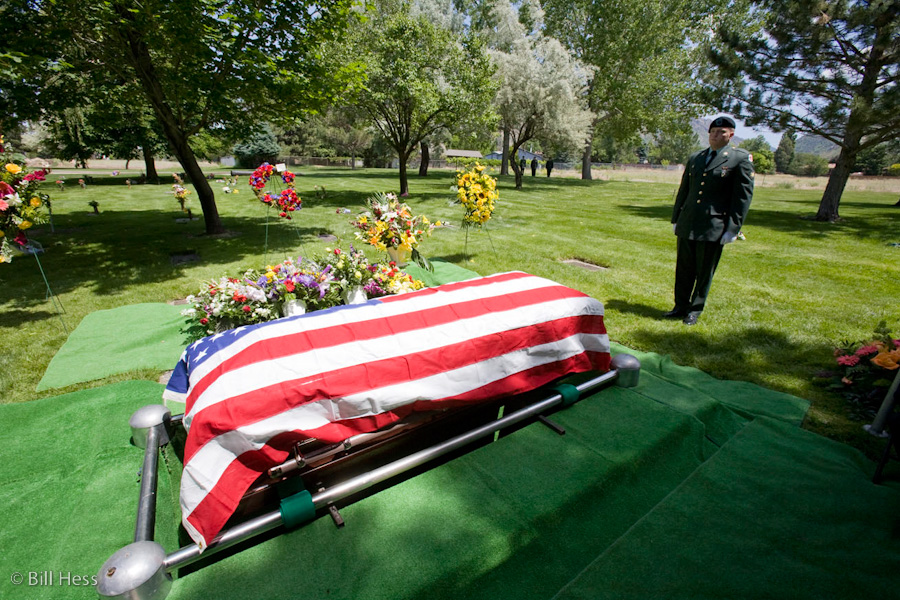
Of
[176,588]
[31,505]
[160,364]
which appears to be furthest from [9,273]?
[176,588]

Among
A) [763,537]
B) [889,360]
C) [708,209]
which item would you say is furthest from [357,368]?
[708,209]

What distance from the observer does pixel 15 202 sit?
3836 mm

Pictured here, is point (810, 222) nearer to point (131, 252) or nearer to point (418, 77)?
point (418, 77)

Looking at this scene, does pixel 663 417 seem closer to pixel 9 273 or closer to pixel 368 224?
pixel 368 224

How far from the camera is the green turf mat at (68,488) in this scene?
1.85 metres

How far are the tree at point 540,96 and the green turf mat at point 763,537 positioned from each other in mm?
18789

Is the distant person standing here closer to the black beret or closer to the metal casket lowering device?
the black beret

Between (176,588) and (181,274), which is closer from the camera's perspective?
(176,588)

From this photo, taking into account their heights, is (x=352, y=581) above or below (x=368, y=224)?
below

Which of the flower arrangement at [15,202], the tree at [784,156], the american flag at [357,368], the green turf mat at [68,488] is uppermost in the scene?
the tree at [784,156]

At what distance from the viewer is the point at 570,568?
5.85 feet

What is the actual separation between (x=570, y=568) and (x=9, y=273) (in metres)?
9.32

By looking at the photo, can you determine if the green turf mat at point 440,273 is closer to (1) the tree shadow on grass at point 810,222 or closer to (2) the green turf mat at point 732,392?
(2) the green turf mat at point 732,392

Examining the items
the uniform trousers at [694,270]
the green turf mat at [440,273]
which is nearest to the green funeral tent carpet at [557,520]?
the uniform trousers at [694,270]
